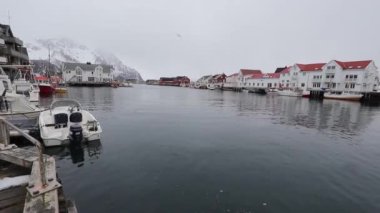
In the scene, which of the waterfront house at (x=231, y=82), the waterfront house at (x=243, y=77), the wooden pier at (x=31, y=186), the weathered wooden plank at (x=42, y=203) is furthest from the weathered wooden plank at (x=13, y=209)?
the waterfront house at (x=231, y=82)

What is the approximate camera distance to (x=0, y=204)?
16.2ft

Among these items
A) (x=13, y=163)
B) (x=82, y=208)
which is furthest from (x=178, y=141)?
(x=13, y=163)

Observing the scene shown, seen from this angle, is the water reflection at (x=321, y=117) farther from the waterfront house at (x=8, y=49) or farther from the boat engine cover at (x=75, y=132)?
the waterfront house at (x=8, y=49)

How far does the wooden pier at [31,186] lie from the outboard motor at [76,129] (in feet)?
15.1

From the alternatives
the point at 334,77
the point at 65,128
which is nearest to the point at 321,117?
the point at 65,128

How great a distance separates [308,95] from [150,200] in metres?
73.4

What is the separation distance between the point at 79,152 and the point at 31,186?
677cm

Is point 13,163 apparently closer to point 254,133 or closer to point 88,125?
point 88,125

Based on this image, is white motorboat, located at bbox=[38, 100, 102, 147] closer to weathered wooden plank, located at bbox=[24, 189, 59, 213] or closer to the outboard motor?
the outboard motor

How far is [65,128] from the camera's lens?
1255 centimetres

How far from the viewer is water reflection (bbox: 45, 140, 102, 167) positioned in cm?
1065

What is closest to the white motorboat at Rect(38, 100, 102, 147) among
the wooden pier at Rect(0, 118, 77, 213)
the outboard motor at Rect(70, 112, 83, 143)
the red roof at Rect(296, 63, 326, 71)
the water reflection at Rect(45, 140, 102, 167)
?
the outboard motor at Rect(70, 112, 83, 143)

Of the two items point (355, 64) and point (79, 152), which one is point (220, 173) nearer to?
point (79, 152)

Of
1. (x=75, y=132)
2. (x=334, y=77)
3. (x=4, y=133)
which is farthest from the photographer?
(x=334, y=77)
